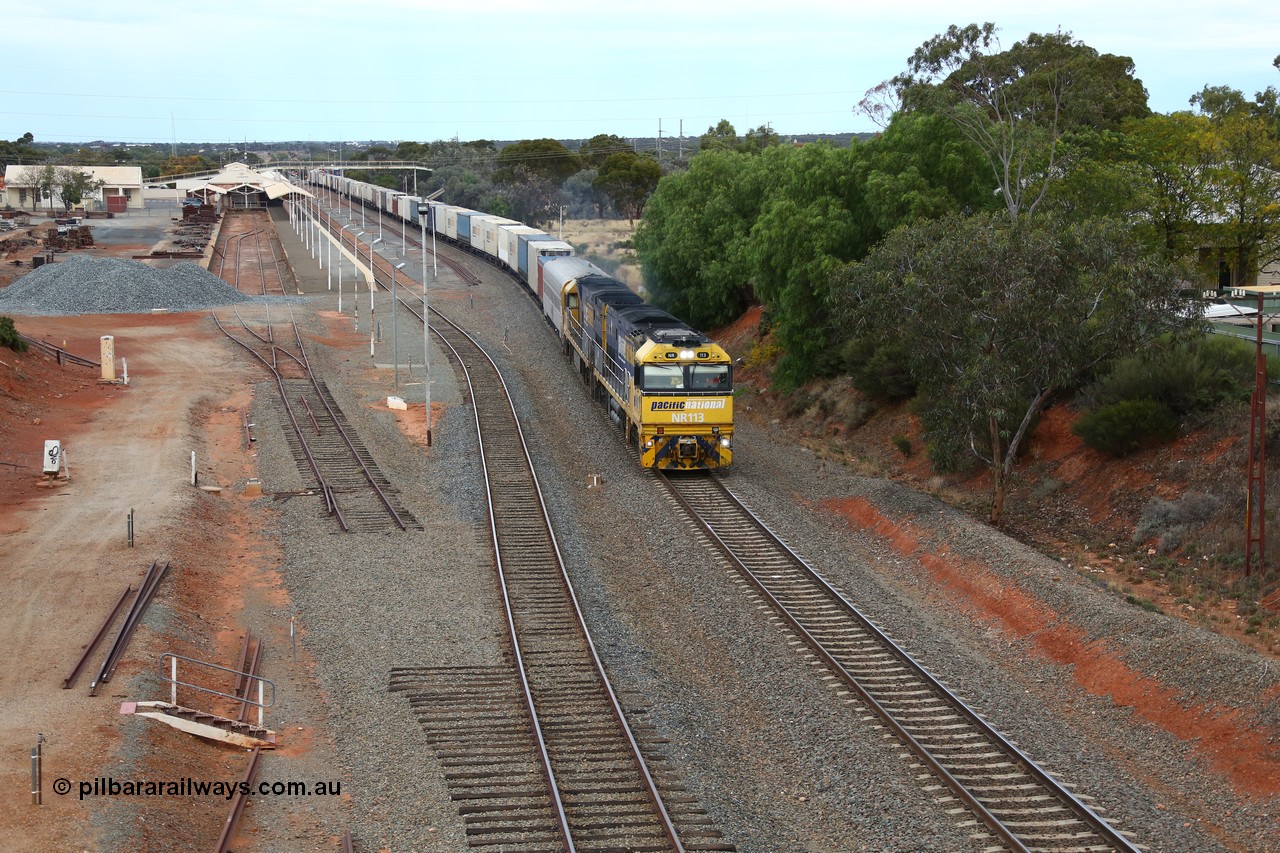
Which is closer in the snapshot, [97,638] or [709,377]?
[97,638]

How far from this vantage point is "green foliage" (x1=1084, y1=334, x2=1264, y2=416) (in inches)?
1107

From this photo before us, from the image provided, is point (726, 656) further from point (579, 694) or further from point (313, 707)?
point (313, 707)

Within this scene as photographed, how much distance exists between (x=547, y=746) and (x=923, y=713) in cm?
537

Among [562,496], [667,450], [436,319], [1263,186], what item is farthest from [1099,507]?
Result: [436,319]

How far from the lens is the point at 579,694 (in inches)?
695

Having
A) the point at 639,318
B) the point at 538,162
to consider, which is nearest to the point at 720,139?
the point at 538,162

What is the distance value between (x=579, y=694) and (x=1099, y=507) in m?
15.7

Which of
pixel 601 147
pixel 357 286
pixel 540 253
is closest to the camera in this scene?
pixel 540 253

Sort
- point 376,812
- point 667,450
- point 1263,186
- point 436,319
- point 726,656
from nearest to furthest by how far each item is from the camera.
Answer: point 376,812, point 726,656, point 667,450, point 1263,186, point 436,319

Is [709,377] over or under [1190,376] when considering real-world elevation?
under

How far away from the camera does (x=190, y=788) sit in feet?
46.6

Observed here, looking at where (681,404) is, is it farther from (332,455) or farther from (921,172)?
(921,172)

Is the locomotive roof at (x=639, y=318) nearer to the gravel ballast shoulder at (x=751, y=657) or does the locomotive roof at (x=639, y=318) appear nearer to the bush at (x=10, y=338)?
the gravel ballast shoulder at (x=751, y=657)

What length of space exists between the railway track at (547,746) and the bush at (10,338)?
27.1 metres
